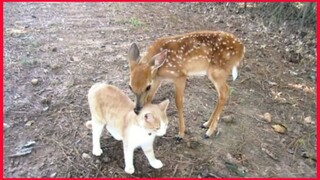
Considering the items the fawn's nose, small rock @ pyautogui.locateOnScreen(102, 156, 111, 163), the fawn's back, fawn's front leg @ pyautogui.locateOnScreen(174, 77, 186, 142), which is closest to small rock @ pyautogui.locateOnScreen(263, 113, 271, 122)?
the fawn's back

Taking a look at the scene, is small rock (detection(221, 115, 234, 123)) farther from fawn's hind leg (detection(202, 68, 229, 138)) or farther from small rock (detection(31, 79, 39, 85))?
small rock (detection(31, 79, 39, 85))

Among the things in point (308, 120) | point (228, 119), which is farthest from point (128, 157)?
point (308, 120)

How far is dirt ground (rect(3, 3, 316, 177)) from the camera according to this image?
11.5ft

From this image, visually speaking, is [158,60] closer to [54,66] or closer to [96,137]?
[96,137]

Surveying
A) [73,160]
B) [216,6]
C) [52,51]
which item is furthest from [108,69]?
[216,6]

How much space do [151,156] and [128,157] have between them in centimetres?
20

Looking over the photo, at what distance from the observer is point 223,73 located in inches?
150

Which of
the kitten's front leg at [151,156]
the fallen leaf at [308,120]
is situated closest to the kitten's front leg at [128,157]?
the kitten's front leg at [151,156]

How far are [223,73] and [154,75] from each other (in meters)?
0.66

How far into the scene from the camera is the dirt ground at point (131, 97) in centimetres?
350

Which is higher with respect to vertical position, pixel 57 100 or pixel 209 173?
pixel 57 100

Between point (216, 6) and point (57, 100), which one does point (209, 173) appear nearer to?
point (57, 100)

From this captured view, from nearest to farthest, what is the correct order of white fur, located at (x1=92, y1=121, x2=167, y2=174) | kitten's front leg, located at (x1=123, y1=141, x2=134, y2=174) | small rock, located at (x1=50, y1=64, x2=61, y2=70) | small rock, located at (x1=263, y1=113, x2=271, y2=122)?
white fur, located at (x1=92, y1=121, x2=167, y2=174), kitten's front leg, located at (x1=123, y1=141, x2=134, y2=174), small rock, located at (x1=263, y1=113, x2=271, y2=122), small rock, located at (x1=50, y1=64, x2=61, y2=70)

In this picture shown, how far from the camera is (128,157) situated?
3258mm
